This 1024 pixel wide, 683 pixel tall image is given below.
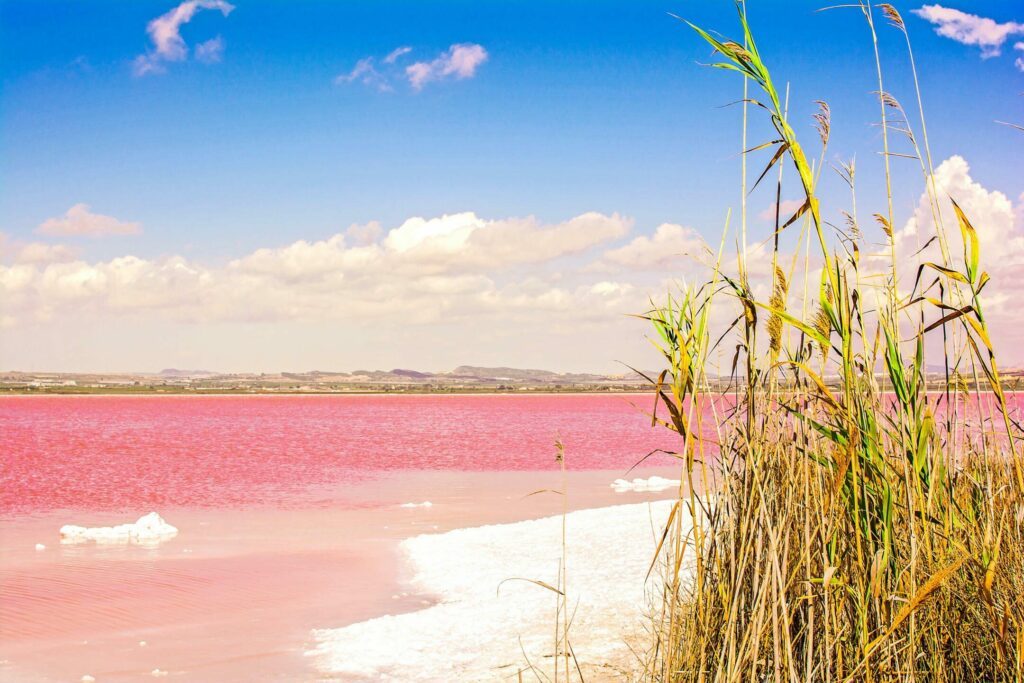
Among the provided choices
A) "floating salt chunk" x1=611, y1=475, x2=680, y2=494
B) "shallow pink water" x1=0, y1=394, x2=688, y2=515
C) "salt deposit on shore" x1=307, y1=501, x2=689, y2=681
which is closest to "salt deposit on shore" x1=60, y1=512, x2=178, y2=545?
"shallow pink water" x1=0, y1=394, x2=688, y2=515

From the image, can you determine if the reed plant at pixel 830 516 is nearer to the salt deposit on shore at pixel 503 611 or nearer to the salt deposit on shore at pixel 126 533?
the salt deposit on shore at pixel 503 611

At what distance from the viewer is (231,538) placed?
13461 mm

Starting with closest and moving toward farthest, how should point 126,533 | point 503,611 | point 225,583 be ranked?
point 503,611, point 225,583, point 126,533

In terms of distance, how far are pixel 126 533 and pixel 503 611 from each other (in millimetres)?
7833

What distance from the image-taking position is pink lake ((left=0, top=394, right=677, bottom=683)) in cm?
774

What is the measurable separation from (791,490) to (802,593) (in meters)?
0.39

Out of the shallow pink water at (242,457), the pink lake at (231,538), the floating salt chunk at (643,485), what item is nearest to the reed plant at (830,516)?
the pink lake at (231,538)

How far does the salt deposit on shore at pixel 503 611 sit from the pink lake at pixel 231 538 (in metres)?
0.44

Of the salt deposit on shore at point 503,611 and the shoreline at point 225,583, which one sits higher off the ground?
the salt deposit on shore at point 503,611

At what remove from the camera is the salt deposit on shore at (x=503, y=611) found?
21.2 ft

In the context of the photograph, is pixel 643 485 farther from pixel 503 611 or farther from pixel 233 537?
pixel 503 611

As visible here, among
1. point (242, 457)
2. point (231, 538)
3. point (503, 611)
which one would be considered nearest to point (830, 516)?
point (503, 611)

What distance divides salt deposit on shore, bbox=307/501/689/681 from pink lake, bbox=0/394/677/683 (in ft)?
1.45

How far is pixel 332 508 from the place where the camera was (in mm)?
16875
